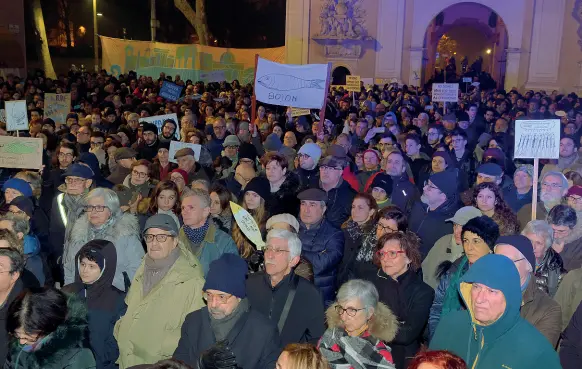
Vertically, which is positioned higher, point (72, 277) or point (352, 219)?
point (352, 219)

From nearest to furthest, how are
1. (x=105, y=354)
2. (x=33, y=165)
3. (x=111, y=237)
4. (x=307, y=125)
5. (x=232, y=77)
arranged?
(x=105, y=354) → (x=111, y=237) → (x=33, y=165) → (x=307, y=125) → (x=232, y=77)

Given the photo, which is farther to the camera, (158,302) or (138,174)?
(138,174)

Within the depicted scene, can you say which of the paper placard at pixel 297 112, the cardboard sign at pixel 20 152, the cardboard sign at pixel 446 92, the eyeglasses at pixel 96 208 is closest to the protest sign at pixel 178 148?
the cardboard sign at pixel 20 152

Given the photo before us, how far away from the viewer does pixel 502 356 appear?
10.00 feet

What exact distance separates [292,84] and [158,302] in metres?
7.04

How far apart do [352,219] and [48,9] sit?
3848cm

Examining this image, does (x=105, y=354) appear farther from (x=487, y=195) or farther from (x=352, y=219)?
(x=487, y=195)

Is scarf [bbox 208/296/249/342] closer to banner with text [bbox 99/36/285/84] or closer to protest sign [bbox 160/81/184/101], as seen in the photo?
protest sign [bbox 160/81/184/101]

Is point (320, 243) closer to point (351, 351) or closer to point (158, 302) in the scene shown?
point (158, 302)

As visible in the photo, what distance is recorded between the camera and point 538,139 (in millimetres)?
6465

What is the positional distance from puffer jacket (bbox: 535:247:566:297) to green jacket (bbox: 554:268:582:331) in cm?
25

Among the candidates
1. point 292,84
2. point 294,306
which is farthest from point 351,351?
point 292,84

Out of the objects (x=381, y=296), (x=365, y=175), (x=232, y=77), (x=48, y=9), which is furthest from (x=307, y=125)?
(x=48, y=9)

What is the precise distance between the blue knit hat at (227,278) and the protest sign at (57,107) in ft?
35.2
